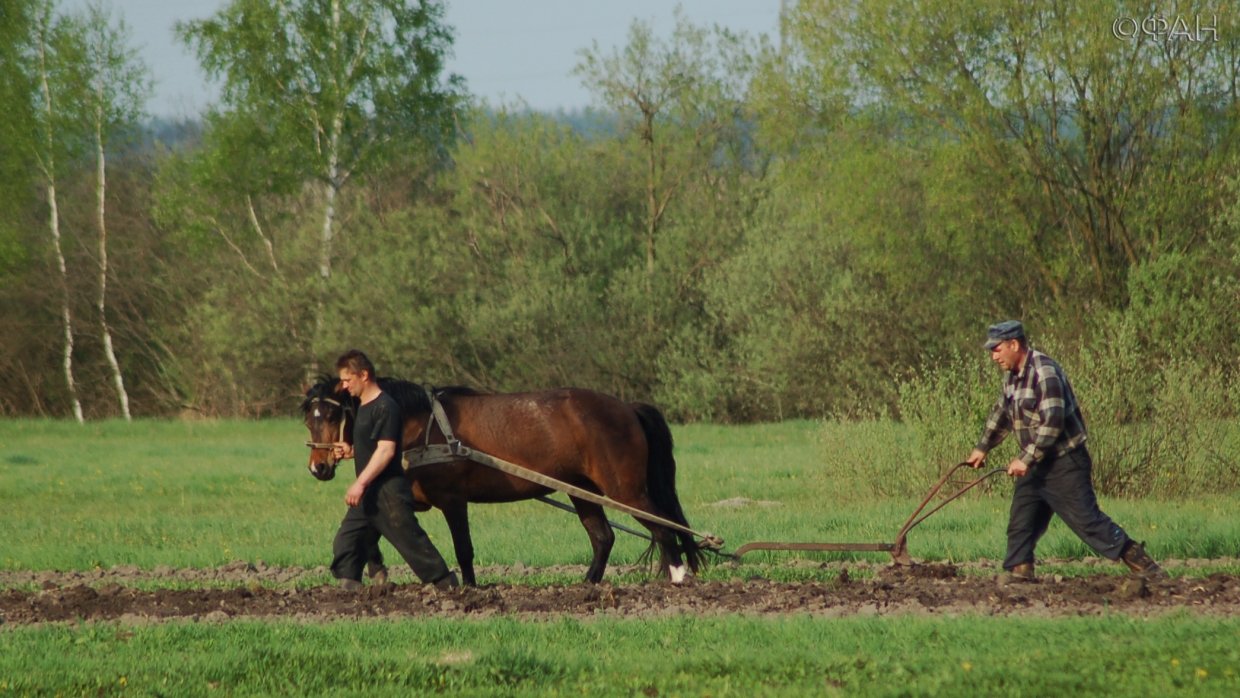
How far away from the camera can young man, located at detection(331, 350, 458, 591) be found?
10.4 meters

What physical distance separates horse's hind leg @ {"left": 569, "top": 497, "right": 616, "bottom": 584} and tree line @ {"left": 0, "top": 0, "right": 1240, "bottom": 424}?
59.7ft

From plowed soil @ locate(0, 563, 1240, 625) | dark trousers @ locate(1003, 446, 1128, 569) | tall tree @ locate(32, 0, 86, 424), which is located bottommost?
plowed soil @ locate(0, 563, 1240, 625)

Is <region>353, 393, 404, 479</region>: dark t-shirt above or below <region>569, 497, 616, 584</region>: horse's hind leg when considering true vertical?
above

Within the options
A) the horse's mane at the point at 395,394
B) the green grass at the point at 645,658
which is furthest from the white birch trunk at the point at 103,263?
the green grass at the point at 645,658

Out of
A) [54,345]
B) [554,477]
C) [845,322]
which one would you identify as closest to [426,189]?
[54,345]

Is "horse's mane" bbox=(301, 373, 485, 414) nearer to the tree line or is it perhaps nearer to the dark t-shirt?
the dark t-shirt

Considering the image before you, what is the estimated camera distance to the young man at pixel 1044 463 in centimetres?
1002

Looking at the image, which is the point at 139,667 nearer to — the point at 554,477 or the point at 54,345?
the point at 554,477

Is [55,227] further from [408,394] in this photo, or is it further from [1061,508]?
[1061,508]

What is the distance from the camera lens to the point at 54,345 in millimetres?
45906

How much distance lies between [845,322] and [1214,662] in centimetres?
2948

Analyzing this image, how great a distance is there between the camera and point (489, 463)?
11078mm

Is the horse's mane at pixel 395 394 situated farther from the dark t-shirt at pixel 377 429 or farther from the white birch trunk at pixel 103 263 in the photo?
the white birch trunk at pixel 103 263

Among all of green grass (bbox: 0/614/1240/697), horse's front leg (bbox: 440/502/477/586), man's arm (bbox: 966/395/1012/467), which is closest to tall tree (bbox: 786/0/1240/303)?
man's arm (bbox: 966/395/1012/467)
